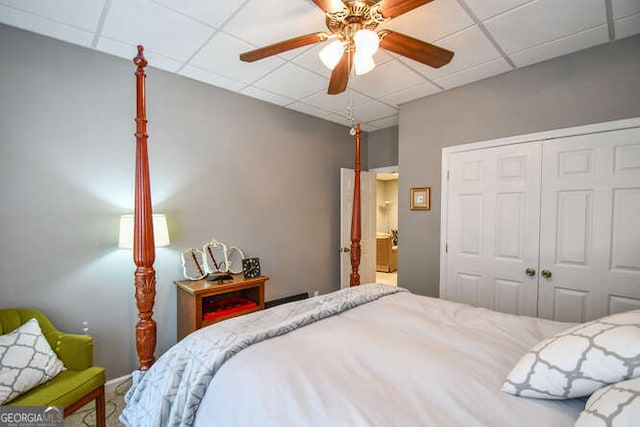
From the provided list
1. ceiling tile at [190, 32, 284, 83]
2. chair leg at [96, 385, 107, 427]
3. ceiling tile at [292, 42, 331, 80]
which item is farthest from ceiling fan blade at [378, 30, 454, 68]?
chair leg at [96, 385, 107, 427]

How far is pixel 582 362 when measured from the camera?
0.89m

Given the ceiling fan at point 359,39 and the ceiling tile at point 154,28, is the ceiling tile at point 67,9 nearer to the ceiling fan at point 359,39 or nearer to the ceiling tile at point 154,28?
the ceiling tile at point 154,28

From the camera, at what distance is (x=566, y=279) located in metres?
2.36

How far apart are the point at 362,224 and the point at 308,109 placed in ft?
5.57

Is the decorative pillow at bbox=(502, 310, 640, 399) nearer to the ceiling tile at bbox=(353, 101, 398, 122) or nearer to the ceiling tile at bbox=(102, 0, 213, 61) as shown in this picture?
the ceiling tile at bbox=(102, 0, 213, 61)

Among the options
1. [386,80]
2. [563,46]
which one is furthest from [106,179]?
[563,46]

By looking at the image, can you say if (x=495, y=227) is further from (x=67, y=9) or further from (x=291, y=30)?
(x=67, y=9)

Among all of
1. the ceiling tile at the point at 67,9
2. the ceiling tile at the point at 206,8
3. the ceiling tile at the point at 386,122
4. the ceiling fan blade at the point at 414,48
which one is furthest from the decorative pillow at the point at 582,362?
the ceiling tile at the point at 386,122

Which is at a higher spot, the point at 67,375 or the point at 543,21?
the point at 543,21

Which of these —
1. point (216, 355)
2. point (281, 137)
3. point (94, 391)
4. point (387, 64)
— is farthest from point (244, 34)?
point (94, 391)

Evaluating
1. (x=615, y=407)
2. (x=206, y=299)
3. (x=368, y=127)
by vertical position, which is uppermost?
(x=368, y=127)

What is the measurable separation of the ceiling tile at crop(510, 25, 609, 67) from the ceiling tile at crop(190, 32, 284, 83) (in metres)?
1.99

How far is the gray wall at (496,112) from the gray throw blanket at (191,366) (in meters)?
1.93

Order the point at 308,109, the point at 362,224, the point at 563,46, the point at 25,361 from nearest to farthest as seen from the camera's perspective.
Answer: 1. the point at 25,361
2. the point at 563,46
3. the point at 308,109
4. the point at 362,224
